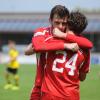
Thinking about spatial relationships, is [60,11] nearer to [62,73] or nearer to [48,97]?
[62,73]

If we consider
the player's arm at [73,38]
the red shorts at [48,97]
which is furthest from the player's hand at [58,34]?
the red shorts at [48,97]

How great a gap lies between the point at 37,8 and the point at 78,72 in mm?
57883

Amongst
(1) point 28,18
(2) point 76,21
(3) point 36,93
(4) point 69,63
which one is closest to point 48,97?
(3) point 36,93

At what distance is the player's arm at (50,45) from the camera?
5488mm

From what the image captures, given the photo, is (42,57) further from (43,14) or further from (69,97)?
(43,14)

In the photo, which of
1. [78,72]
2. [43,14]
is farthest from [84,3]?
[78,72]

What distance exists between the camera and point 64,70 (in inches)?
220

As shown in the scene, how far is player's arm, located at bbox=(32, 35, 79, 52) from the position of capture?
5.49m

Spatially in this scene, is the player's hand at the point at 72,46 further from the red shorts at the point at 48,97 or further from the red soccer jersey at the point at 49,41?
the red shorts at the point at 48,97

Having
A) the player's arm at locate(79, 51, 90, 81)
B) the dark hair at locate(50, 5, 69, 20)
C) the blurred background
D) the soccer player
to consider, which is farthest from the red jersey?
the blurred background

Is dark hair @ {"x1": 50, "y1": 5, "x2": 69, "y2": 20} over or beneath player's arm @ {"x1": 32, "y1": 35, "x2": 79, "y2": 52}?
over

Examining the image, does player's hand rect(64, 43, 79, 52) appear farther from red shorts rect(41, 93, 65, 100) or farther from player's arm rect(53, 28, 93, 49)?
red shorts rect(41, 93, 65, 100)

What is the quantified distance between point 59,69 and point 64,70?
5 centimetres

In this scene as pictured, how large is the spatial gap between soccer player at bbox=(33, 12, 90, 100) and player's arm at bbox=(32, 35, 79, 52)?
33 mm
